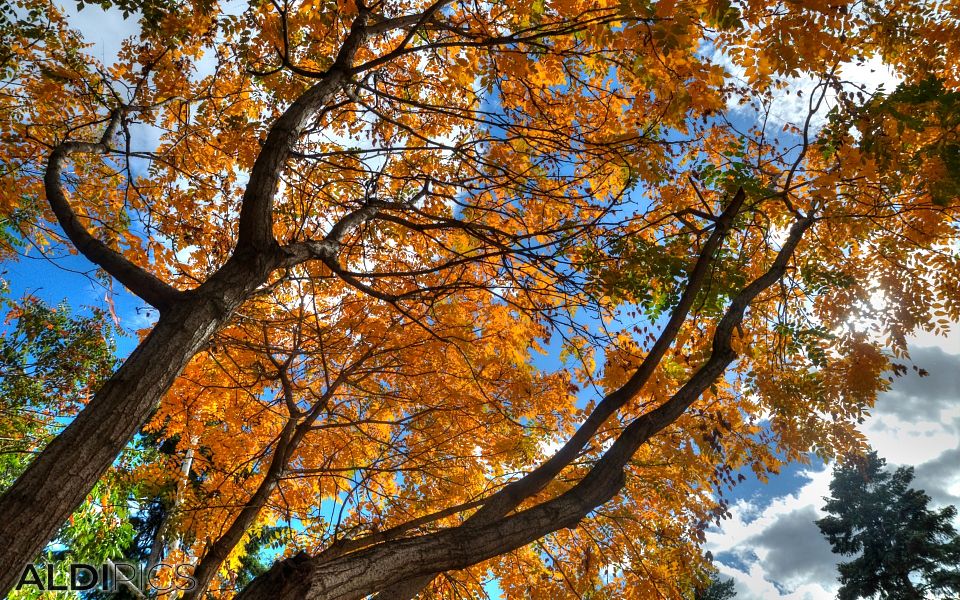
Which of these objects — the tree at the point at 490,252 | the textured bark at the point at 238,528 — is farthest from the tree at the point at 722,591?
the textured bark at the point at 238,528

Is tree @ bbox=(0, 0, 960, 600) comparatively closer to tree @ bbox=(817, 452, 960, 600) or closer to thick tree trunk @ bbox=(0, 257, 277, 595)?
thick tree trunk @ bbox=(0, 257, 277, 595)

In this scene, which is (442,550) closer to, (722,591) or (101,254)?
(101,254)

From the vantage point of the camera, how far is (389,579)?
2.14 m

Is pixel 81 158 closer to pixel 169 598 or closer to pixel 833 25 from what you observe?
pixel 169 598

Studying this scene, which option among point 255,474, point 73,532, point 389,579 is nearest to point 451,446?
point 255,474

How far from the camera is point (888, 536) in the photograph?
17641 millimetres

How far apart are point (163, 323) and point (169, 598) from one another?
5.82 meters

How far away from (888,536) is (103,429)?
78.9ft

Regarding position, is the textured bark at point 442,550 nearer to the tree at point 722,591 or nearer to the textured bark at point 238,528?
the textured bark at point 238,528

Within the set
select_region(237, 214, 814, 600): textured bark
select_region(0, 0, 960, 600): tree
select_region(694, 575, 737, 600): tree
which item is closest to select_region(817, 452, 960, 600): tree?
select_region(694, 575, 737, 600): tree

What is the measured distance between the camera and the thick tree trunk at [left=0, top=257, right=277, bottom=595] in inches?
74.0

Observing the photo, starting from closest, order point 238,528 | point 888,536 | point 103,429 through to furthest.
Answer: point 103,429
point 238,528
point 888,536

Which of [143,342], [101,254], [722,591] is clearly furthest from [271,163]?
[722,591]

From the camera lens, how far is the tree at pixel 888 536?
53.7 ft
